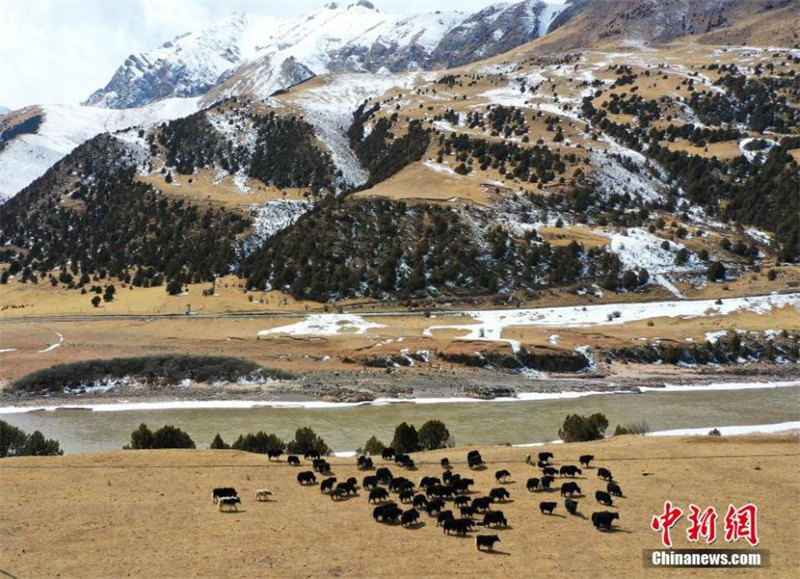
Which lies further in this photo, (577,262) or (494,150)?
(494,150)

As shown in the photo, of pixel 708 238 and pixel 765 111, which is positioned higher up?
pixel 765 111

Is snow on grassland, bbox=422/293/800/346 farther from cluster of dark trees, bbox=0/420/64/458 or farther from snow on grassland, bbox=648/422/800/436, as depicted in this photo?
cluster of dark trees, bbox=0/420/64/458

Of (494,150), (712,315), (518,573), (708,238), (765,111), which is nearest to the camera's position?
(518,573)

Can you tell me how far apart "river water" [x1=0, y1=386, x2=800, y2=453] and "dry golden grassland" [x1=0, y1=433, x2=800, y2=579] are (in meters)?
10.5

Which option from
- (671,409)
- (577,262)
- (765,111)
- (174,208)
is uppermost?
(765,111)

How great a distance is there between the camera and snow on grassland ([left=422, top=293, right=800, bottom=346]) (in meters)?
67.1

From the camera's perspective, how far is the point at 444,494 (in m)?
21.2

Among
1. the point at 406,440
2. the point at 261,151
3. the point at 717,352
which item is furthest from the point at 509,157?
the point at 406,440

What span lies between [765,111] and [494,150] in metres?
63.8

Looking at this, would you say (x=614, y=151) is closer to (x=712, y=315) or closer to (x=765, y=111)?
(x=765, y=111)

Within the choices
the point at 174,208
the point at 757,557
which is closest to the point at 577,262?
the point at 757,557

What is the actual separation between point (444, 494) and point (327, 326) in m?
45.1

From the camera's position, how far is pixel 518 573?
51.2 ft

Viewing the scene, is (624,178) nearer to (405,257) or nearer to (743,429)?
(405,257)
